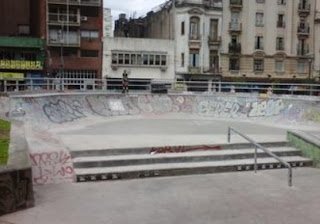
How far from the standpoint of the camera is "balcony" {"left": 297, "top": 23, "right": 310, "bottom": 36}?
60344 millimetres

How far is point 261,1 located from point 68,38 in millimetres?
24843

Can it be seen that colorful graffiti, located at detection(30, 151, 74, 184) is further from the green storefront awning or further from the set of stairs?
the green storefront awning

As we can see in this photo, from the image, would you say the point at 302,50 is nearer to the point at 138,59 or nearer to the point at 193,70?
the point at 193,70

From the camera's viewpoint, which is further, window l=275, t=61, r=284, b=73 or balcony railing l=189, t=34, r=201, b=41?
window l=275, t=61, r=284, b=73

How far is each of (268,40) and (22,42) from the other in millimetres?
30098

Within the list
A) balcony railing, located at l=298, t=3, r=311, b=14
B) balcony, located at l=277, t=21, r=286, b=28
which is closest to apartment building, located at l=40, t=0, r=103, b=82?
balcony, located at l=277, t=21, r=286, b=28

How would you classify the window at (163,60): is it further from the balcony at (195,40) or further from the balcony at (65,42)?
the balcony at (65,42)

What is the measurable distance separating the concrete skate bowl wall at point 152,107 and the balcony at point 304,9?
3963cm

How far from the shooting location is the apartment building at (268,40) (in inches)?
2288

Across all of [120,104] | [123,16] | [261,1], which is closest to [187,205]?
[120,104]

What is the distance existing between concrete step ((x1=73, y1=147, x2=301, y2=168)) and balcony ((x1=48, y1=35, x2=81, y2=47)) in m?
42.5

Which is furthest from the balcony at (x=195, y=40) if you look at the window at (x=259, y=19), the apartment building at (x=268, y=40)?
the window at (x=259, y=19)

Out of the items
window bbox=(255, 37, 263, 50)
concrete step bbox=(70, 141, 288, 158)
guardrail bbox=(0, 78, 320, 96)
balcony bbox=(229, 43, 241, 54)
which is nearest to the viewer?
concrete step bbox=(70, 141, 288, 158)

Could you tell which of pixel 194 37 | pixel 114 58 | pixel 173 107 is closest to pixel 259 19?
pixel 194 37
